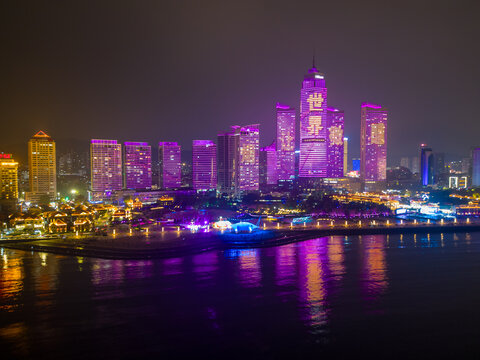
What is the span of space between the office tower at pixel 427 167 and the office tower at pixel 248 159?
23.9 metres

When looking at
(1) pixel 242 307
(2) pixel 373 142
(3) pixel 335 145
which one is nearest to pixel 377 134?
(2) pixel 373 142

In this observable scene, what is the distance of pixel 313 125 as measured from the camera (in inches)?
1740

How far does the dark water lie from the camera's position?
19.5 feet

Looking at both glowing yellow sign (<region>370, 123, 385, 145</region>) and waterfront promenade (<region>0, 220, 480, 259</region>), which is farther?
glowing yellow sign (<region>370, 123, 385, 145</region>)

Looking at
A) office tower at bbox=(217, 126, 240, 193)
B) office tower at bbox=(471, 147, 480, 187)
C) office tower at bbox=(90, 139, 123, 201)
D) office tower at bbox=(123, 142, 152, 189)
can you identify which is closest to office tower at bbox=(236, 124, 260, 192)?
office tower at bbox=(217, 126, 240, 193)

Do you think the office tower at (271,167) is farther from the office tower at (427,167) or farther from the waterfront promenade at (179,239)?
the waterfront promenade at (179,239)

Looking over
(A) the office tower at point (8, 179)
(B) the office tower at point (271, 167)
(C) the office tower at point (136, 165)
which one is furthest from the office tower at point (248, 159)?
(A) the office tower at point (8, 179)

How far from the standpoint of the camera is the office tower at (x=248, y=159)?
43.3 metres

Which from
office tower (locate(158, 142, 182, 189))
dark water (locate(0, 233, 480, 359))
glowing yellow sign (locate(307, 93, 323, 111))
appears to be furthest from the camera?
glowing yellow sign (locate(307, 93, 323, 111))

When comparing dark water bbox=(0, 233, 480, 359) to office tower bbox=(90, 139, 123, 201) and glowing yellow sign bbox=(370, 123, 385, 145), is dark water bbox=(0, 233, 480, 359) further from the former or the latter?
glowing yellow sign bbox=(370, 123, 385, 145)

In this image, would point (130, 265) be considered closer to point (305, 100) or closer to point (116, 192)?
point (116, 192)

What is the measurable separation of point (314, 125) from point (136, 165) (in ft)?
69.8

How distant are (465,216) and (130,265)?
2132cm

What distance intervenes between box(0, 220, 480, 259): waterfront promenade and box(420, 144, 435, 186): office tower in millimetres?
35225
